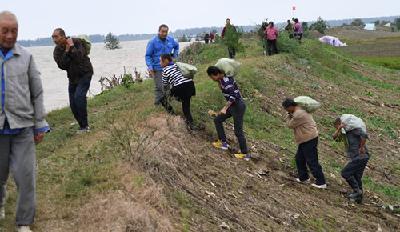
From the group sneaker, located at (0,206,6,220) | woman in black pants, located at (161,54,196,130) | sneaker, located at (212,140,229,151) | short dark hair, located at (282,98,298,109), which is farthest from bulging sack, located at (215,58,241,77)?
sneaker, located at (0,206,6,220)

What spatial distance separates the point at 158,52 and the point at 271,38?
37.6ft

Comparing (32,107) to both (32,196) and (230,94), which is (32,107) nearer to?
(32,196)

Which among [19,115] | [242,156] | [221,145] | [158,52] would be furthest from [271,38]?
[19,115]

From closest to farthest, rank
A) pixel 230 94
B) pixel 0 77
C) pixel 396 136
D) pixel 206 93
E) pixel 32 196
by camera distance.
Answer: pixel 0 77, pixel 32 196, pixel 230 94, pixel 206 93, pixel 396 136

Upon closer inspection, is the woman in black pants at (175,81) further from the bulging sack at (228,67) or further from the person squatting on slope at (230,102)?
the bulging sack at (228,67)

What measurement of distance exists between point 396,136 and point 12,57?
1286 cm

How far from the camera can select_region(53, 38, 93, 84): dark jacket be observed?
8.34m

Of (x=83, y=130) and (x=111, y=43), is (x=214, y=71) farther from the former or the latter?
(x=111, y=43)

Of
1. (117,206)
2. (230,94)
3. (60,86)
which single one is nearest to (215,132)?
(230,94)

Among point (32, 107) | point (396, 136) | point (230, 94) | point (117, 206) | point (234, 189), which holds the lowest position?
point (396, 136)

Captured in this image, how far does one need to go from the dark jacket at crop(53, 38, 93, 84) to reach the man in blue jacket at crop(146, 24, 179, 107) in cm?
140

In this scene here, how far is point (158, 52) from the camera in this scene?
9680mm

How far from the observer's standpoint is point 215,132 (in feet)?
31.7

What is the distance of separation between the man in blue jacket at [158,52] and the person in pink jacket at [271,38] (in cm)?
1104
